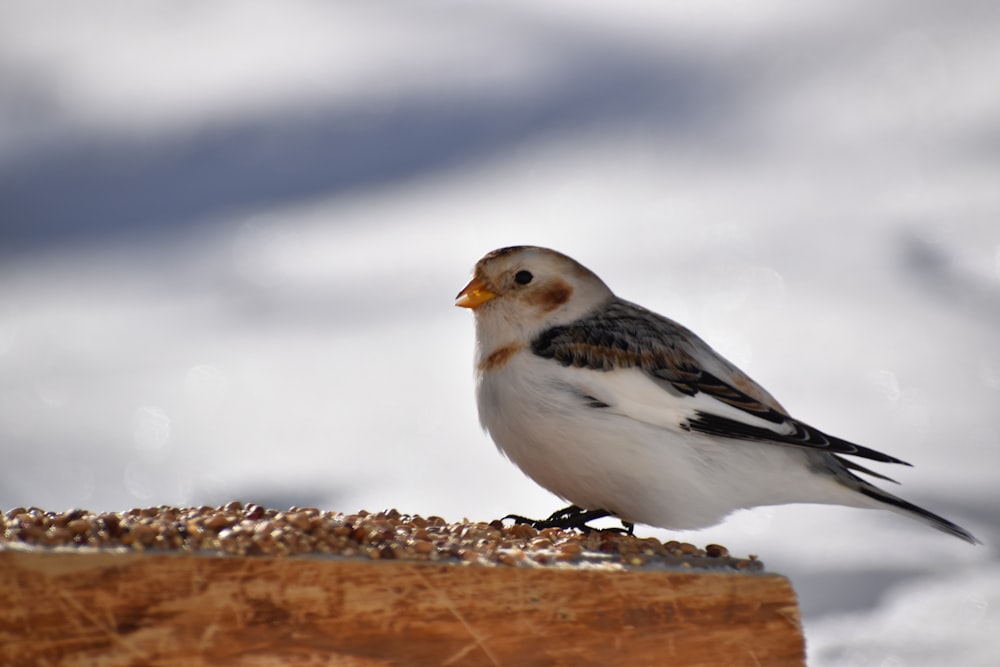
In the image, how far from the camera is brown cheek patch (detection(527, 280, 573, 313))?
1523 millimetres

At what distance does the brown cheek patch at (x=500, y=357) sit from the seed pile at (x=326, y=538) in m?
0.25

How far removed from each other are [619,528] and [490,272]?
369 mm

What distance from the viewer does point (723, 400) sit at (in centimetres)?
142

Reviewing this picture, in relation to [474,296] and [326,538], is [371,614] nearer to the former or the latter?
[326,538]

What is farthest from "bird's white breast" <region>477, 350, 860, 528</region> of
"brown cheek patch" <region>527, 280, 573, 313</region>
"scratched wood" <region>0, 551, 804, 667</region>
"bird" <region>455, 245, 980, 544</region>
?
"scratched wood" <region>0, 551, 804, 667</region>

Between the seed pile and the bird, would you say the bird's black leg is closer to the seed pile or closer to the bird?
the bird

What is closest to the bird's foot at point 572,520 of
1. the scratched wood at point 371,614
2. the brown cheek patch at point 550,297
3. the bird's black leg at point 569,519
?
the bird's black leg at point 569,519

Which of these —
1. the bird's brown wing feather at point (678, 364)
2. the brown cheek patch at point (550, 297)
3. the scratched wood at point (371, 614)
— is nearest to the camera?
the scratched wood at point (371, 614)

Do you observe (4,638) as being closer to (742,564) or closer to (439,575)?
(439,575)

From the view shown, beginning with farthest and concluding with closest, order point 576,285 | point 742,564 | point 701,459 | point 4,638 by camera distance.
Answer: point 576,285, point 701,459, point 742,564, point 4,638

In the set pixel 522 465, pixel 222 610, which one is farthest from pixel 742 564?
pixel 222 610

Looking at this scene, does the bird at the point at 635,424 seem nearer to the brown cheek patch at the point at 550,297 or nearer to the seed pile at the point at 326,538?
the brown cheek patch at the point at 550,297

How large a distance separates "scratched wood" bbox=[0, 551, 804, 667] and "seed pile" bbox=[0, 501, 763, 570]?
0.10ft

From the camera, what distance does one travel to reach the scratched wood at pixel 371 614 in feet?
2.97
